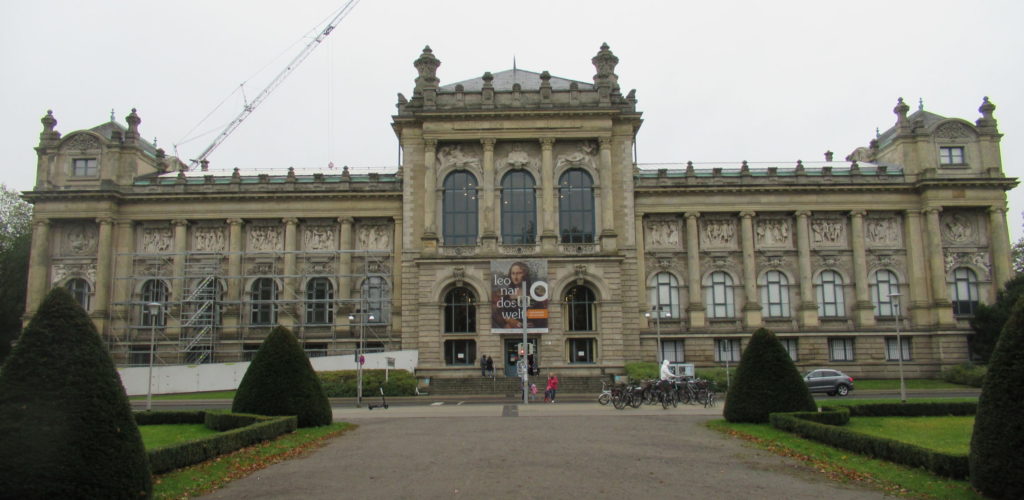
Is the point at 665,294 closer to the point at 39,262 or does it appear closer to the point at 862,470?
the point at 862,470

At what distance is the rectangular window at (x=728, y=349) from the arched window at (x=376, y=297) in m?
26.6

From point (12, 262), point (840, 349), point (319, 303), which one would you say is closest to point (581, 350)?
point (840, 349)

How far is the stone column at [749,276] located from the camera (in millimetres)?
61969

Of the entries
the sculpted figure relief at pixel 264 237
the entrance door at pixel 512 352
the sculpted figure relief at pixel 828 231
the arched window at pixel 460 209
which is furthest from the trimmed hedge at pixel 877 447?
the sculpted figure relief at pixel 264 237

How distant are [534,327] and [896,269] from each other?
30.6 m

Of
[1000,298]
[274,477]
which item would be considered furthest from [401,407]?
[1000,298]

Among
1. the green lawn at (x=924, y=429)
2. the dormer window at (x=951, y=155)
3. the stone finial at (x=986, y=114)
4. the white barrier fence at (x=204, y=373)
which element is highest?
the stone finial at (x=986, y=114)

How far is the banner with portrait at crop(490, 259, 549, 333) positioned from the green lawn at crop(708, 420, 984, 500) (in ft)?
102

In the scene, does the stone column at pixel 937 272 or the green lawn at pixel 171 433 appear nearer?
the green lawn at pixel 171 433

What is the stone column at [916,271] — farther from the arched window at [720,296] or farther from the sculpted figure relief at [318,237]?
the sculpted figure relief at [318,237]

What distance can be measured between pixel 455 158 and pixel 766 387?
3666cm

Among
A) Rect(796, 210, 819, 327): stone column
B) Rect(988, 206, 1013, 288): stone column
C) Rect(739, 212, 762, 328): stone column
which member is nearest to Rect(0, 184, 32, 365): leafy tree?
Rect(739, 212, 762, 328): stone column

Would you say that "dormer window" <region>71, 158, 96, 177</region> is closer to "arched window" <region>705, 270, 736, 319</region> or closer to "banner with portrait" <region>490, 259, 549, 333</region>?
"banner with portrait" <region>490, 259, 549, 333</region>

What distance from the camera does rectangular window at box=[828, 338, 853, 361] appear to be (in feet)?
203
